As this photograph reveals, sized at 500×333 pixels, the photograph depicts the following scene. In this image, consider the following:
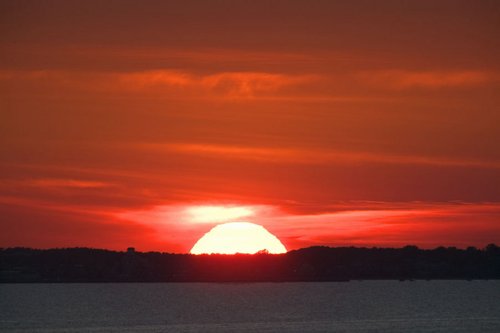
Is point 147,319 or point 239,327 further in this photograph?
point 147,319

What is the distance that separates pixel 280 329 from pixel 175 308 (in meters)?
57.5

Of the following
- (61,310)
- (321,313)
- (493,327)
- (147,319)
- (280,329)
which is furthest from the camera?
(61,310)

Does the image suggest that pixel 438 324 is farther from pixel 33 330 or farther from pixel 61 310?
pixel 61 310

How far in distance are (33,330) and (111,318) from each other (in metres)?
26.0

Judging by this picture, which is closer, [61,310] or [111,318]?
[111,318]

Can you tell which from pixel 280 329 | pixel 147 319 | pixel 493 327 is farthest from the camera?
pixel 147 319

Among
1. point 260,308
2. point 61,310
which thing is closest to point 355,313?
point 260,308

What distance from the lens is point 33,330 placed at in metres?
114

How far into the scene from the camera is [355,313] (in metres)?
151

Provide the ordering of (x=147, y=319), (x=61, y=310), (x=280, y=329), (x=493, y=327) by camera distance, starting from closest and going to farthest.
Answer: (x=280, y=329) < (x=493, y=327) < (x=147, y=319) < (x=61, y=310)

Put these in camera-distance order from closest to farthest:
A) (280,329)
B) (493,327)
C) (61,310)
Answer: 1. (280,329)
2. (493,327)
3. (61,310)

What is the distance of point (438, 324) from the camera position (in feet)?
407

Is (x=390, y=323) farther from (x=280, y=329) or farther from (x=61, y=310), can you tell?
(x=61, y=310)

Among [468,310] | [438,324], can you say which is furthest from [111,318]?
[468,310]
